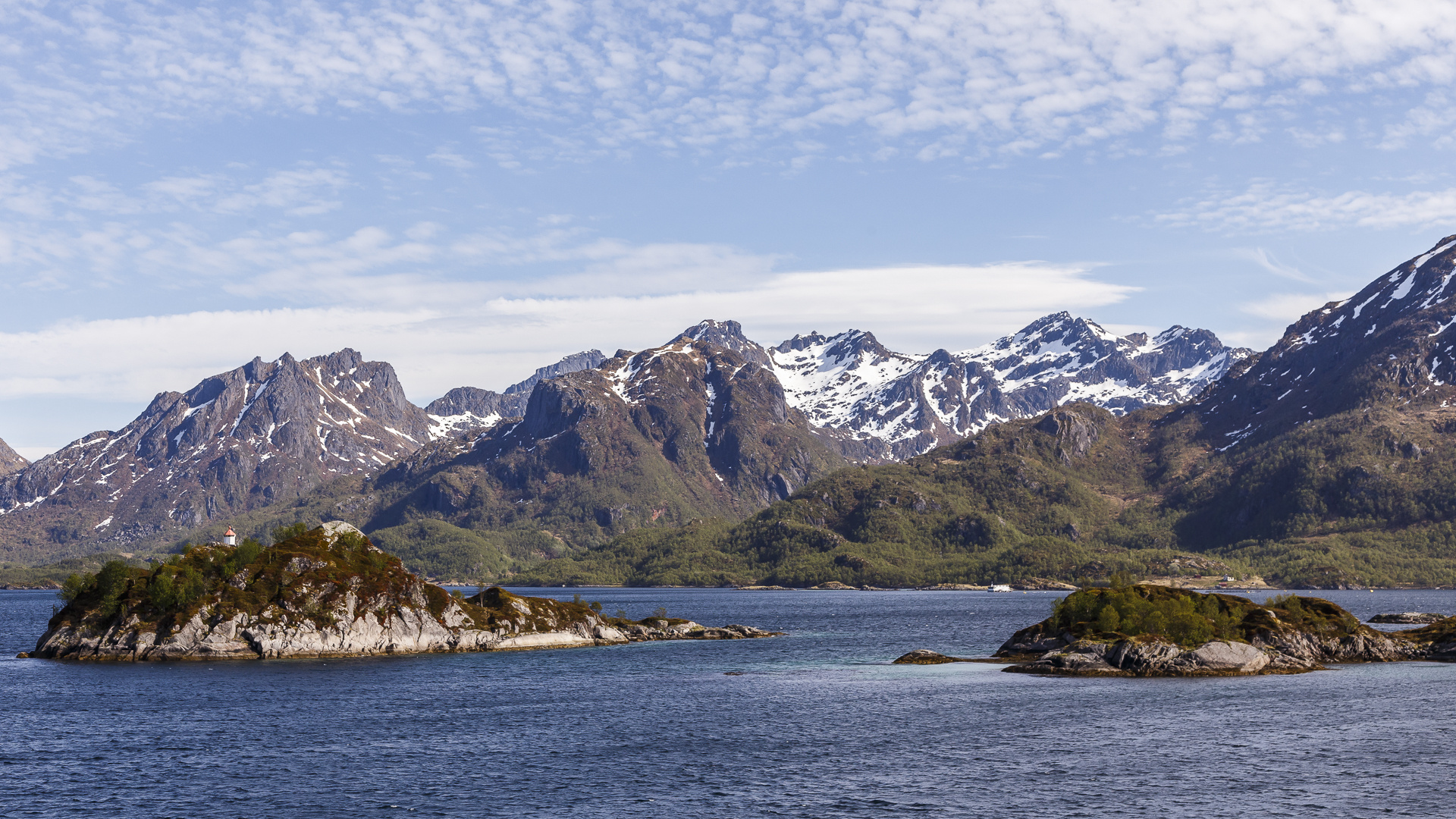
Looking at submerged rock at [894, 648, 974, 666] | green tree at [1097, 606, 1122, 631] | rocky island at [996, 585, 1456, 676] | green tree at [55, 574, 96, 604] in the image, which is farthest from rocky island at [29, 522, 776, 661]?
green tree at [1097, 606, 1122, 631]

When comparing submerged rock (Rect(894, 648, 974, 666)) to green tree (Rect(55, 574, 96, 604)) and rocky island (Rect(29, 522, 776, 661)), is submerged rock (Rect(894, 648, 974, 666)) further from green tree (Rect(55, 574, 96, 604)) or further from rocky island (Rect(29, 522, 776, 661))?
green tree (Rect(55, 574, 96, 604))

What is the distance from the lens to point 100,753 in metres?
84.8

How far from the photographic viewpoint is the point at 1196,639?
14375cm

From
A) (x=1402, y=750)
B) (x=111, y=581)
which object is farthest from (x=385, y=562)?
(x=1402, y=750)

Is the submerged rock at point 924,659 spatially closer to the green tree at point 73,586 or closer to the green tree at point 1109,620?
the green tree at point 1109,620

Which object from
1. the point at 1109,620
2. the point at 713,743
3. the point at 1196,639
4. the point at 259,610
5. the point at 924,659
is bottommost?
the point at 713,743

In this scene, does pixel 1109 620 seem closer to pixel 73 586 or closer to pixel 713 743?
pixel 713 743

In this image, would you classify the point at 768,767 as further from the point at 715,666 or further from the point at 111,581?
the point at 111,581

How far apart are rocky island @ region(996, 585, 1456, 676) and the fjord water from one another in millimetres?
7878

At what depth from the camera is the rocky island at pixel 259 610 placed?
149m

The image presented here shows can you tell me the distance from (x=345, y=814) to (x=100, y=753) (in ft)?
101

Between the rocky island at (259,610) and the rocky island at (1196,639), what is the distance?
82852 millimetres

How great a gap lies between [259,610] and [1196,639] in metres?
120

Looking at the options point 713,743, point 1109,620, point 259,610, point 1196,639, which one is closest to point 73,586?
point 259,610
